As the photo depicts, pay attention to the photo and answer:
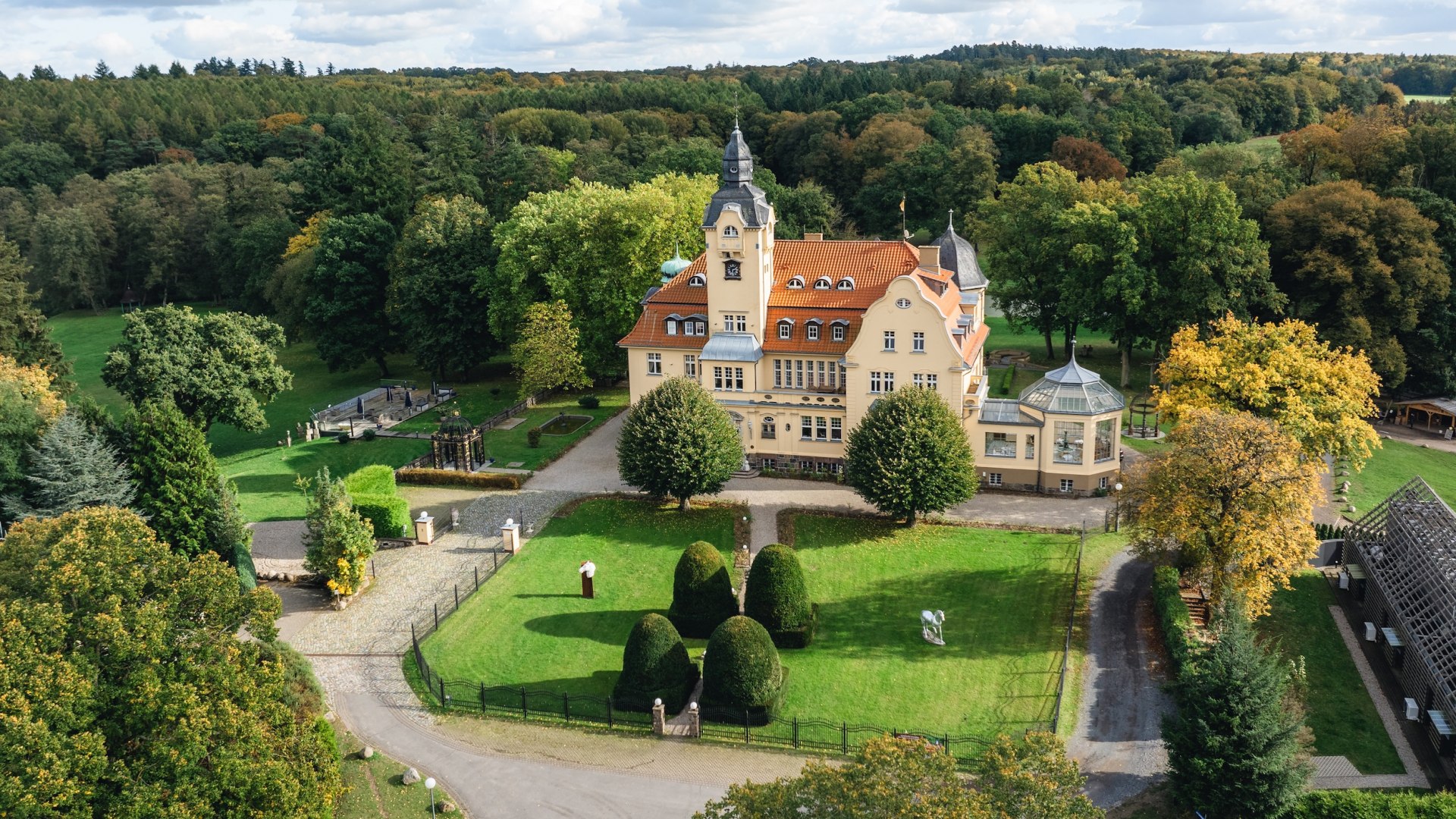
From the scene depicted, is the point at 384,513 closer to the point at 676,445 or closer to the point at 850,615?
the point at 676,445

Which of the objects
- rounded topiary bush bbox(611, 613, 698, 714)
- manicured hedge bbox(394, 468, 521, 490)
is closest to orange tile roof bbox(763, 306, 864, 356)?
manicured hedge bbox(394, 468, 521, 490)

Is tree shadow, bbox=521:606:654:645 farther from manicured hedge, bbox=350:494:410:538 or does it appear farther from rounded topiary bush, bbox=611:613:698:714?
manicured hedge, bbox=350:494:410:538

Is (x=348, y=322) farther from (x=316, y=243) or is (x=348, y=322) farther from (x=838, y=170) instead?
(x=838, y=170)

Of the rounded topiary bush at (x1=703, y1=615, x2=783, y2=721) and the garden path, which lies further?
the rounded topiary bush at (x1=703, y1=615, x2=783, y2=721)

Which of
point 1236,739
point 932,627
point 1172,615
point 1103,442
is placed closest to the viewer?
point 1236,739

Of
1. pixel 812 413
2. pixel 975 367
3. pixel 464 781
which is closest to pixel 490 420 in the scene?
pixel 812 413

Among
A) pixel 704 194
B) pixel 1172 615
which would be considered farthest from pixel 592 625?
pixel 704 194

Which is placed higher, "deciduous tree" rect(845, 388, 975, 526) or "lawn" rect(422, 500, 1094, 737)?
"deciduous tree" rect(845, 388, 975, 526)
